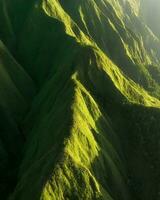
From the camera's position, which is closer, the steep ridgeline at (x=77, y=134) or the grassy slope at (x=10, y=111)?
the steep ridgeline at (x=77, y=134)

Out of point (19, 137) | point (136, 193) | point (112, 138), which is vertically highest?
point (19, 137)

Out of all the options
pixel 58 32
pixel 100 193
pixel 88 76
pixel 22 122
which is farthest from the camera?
pixel 58 32

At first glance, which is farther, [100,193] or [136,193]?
[136,193]

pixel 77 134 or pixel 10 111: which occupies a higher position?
pixel 10 111

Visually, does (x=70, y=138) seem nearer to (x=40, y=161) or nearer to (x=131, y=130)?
(x=40, y=161)

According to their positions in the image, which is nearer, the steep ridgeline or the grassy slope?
the steep ridgeline

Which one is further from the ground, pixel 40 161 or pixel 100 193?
pixel 40 161

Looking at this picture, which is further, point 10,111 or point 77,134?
point 10,111

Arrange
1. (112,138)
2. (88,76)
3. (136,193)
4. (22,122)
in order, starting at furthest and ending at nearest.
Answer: (22,122), (88,76), (112,138), (136,193)

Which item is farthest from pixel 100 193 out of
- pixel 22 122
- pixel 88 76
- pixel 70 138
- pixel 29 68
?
pixel 29 68
